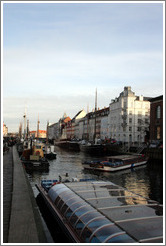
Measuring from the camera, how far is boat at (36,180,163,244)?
26.8ft

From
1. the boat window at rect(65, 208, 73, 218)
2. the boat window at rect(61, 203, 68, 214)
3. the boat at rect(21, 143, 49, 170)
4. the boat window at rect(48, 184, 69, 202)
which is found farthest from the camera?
the boat at rect(21, 143, 49, 170)

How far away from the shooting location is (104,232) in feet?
27.9

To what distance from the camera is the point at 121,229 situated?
27.5 feet

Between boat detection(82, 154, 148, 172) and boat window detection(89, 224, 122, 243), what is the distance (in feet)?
90.9

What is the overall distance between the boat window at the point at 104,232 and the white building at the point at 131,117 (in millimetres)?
77429

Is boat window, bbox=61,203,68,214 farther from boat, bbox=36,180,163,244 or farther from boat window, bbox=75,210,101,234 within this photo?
boat window, bbox=75,210,101,234

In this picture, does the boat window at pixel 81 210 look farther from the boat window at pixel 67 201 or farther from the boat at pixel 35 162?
the boat at pixel 35 162

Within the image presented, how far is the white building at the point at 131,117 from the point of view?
86.8m

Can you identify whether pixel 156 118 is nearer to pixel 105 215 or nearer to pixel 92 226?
pixel 105 215

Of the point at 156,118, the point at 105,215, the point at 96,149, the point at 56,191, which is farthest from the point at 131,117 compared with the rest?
the point at 105,215

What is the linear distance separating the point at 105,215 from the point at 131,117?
81430mm

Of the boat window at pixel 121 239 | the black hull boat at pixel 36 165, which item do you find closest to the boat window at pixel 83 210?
the boat window at pixel 121 239

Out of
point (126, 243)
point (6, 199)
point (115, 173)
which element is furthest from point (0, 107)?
point (115, 173)

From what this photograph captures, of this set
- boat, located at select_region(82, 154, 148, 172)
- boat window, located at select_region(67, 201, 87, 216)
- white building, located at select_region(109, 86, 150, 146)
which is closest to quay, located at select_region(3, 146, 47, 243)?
boat window, located at select_region(67, 201, 87, 216)
